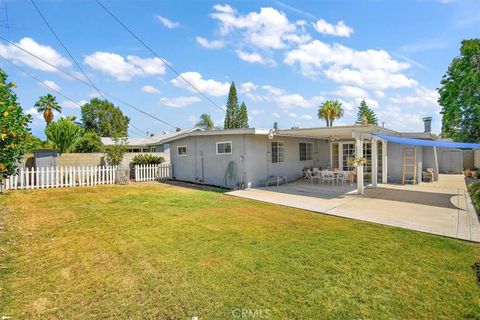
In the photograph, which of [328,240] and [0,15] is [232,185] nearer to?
[328,240]

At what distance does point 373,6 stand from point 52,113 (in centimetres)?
3355

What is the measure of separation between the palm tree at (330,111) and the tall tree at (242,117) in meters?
11.4

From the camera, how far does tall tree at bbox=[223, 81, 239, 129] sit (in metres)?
41.1

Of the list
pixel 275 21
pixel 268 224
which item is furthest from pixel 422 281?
pixel 275 21

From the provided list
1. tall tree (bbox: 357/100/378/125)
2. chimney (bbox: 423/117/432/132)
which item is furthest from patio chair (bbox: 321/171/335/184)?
tall tree (bbox: 357/100/378/125)

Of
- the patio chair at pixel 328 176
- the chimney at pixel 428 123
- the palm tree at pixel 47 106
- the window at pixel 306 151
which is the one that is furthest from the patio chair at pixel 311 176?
the palm tree at pixel 47 106

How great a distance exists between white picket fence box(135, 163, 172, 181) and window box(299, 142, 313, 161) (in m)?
8.39

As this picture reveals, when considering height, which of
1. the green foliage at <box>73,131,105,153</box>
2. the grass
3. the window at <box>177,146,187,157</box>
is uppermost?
the green foliage at <box>73,131,105,153</box>

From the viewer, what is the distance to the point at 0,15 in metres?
6.61

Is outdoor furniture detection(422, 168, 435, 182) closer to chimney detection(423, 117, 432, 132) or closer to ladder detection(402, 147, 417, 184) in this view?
ladder detection(402, 147, 417, 184)

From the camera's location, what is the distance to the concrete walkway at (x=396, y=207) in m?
6.21

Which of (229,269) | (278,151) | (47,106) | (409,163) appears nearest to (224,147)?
(278,151)

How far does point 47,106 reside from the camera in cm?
3023

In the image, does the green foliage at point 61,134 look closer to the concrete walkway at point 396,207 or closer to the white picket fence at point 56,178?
the white picket fence at point 56,178
